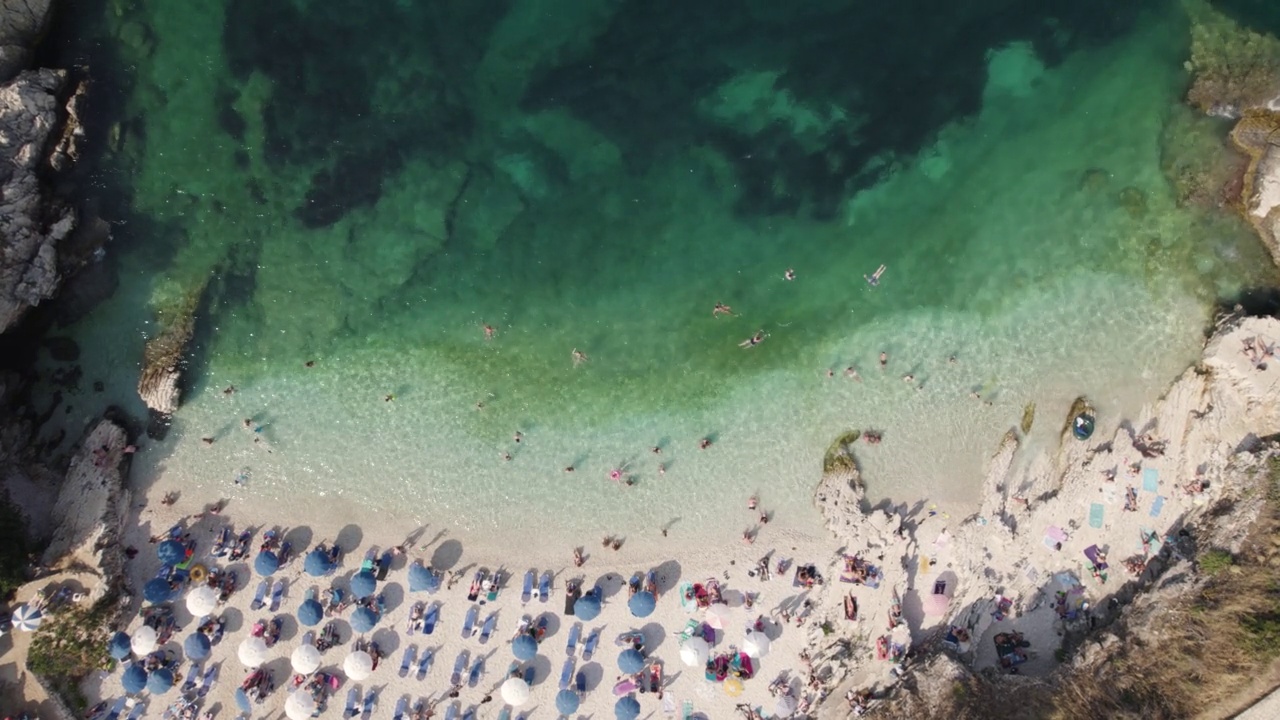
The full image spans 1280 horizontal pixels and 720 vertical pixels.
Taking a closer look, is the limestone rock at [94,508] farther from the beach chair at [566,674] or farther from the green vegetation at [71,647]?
the beach chair at [566,674]

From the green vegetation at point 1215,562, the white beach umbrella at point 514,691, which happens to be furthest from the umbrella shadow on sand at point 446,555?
the green vegetation at point 1215,562

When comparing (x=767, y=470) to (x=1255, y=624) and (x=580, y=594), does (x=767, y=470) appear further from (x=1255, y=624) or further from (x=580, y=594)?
(x=1255, y=624)

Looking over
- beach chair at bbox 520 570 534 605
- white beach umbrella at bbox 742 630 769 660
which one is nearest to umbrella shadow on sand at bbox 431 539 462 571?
beach chair at bbox 520 570 534 605

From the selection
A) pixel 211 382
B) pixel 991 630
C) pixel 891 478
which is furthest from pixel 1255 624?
pixel 211 382

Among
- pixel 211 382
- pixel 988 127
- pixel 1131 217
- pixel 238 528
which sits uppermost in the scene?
pixel 988 127

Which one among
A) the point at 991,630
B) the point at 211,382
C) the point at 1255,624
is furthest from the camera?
the point at 211,382

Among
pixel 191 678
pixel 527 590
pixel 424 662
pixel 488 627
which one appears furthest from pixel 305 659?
pixel 527 590

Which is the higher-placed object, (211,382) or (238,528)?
(211,382)
